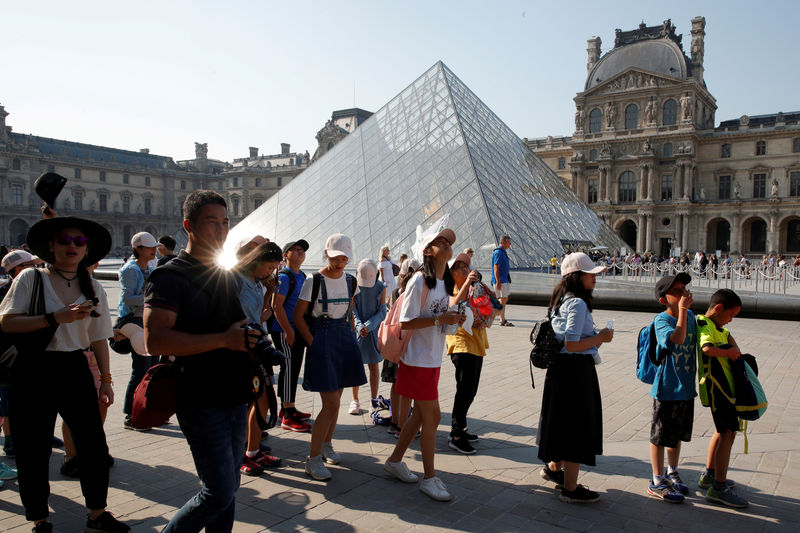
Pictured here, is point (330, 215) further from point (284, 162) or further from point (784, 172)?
point (284, 162)

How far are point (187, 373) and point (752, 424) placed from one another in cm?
391

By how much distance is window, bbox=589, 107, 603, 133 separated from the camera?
44.8 m

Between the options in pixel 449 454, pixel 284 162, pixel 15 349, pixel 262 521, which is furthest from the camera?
pixel 284 162

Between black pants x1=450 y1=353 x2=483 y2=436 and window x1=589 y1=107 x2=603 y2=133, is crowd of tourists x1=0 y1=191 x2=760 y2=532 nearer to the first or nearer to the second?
black pants x1=450 y1=353 x2=483 y2=436

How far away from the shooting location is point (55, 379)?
235cm

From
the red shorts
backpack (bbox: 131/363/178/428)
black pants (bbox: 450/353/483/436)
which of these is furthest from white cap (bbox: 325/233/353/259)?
backpack (bbox: 131/363/178/428)

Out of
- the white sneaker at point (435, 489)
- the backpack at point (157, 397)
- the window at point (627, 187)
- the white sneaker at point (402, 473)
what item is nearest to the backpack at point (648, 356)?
the white sneaker at point (435, 489)

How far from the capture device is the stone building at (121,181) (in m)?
50.9

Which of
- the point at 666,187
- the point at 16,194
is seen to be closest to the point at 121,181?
the point at 16,194

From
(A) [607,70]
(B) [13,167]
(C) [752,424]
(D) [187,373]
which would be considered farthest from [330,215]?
(B) [13,167]

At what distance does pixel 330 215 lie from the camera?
17.0 meters

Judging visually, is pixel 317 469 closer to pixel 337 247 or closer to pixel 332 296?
pixel 332 296

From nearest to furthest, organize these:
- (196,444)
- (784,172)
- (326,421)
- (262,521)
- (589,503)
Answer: (196,444) < (262,521) < (589,503) < (326,421) < (784,172)

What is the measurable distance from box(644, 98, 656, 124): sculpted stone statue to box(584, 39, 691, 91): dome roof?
2.14 meters
